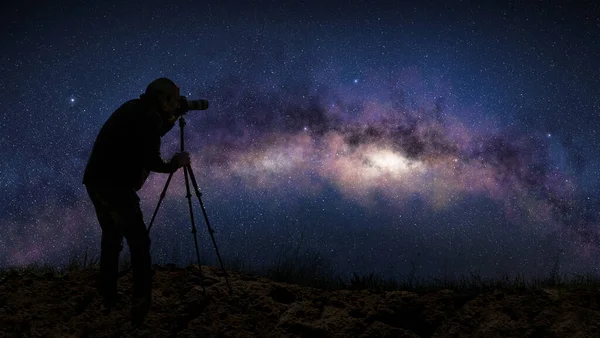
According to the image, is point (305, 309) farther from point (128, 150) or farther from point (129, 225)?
point (128, 150)

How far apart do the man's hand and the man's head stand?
0.54 metres

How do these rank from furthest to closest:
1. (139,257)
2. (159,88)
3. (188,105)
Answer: (188,105), (159,88), (139,257)

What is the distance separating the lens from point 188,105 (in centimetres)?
630

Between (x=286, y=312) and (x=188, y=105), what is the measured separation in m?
2.79

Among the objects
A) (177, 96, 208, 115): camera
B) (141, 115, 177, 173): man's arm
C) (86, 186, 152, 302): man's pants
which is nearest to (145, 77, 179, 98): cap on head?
(177, 96, 208, 115): camera

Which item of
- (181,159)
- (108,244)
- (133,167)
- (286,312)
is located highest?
(181,159)

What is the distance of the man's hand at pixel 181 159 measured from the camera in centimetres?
588

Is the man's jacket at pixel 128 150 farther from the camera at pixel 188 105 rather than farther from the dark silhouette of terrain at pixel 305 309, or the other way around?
the dark silhouette of terrain at pixel 305 309

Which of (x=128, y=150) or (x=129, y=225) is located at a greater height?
(x=128, y=150)

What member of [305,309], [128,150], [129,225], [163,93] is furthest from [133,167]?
[305,309]

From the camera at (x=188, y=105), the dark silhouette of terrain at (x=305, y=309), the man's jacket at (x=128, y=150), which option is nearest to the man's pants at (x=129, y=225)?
the man's jacket at (x=128, y=150)

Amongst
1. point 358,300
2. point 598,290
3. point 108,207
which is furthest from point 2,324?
point 598,290

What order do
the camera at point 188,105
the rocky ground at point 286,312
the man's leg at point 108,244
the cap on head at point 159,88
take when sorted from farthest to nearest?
the camera at point 188,105
the cap on head at point 159,88
the man's leg at point 108,244
the rocky ground at point 286,312

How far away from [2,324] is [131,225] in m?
2.29
